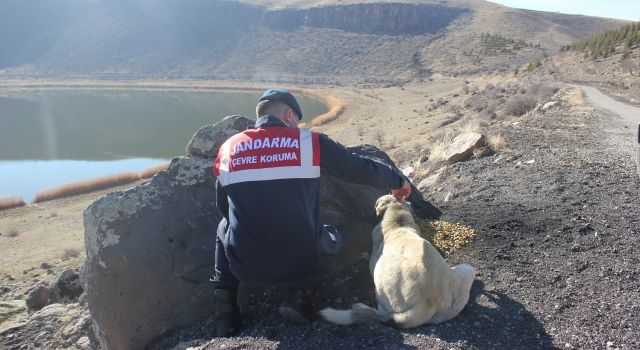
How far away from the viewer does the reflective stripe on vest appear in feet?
11.6

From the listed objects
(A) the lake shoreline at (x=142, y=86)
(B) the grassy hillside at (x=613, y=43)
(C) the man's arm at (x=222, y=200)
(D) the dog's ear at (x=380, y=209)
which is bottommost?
(A) the lake shoreline at (x=142, y=86)

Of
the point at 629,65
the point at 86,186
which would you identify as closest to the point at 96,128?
the point at 86,186

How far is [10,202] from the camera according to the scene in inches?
880

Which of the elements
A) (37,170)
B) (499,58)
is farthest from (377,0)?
(37,170)

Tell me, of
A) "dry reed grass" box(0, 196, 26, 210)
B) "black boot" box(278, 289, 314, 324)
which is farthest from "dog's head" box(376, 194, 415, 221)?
"dry reed grass" box(0, 196, 26, 210)

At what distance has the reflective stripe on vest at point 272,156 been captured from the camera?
3.53 metres

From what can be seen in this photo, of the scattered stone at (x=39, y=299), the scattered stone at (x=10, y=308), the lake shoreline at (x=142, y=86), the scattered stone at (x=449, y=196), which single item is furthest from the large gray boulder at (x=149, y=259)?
the lake shoreline at (x=142, y=86)

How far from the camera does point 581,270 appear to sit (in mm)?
4207

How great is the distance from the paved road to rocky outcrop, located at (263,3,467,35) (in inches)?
2364

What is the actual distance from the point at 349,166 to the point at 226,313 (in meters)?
1.54

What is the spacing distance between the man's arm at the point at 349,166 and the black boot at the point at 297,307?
959 millimetres

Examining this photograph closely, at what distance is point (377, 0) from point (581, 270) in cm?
8714

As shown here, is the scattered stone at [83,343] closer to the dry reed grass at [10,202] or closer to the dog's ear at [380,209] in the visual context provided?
the dog's ear at [380,209]

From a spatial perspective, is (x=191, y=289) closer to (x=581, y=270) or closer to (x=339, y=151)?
(x=339, y=151)
